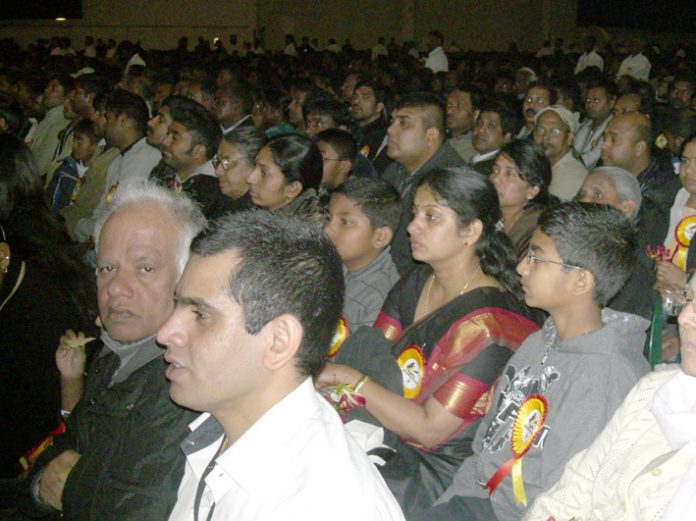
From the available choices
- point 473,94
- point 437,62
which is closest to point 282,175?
point 473,94

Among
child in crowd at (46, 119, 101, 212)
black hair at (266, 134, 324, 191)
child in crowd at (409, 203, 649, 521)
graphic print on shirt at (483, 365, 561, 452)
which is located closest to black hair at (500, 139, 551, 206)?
black hair at (266, 134, 324, 191)

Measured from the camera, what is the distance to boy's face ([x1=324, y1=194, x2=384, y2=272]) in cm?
327

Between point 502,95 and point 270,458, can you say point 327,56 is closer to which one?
point 502,95

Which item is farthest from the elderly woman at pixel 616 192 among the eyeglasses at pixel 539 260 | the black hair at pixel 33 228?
the black hair at pixel 33 228

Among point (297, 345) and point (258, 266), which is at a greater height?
point (258, 266)

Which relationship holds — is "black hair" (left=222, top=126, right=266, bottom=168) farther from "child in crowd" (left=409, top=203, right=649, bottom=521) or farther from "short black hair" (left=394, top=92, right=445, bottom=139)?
"child in crowd" (left=409, top=203, right=649, bottom=521)

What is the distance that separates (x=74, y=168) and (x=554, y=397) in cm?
481

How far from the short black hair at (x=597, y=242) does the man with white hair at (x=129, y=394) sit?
1.13 m

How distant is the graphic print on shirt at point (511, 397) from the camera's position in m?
2.20

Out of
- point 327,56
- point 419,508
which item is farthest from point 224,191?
point 327,56

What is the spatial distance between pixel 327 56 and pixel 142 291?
477 inches

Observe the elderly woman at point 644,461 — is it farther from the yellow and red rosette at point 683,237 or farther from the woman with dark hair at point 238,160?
→ the woman with dark hair at point 238,160

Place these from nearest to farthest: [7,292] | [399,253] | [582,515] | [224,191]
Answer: [582,515]
[7,292]
[399,253]
[224,191]

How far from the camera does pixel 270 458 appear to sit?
Result: 1312 millimetres
